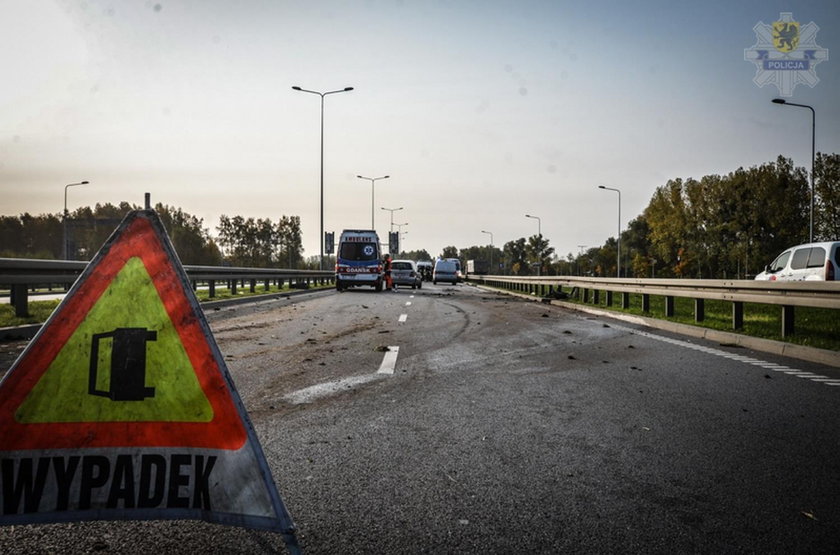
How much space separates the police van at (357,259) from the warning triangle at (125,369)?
2742 centimetres

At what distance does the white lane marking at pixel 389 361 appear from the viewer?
660 centimetres

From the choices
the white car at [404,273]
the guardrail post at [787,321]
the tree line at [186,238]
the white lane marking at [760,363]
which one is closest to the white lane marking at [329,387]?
the white lane marking at [760,363]

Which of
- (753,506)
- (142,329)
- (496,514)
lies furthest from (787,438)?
(142,329)

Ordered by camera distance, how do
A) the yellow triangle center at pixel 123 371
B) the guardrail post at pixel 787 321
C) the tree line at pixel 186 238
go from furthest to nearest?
1. the tree line at pixel 186 238
2. the guardrail post at pixel 787 321
3. the yellow triangle center at pixel 123 371

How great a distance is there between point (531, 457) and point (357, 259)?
26.8m

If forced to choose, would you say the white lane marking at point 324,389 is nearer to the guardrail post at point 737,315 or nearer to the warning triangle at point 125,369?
the warning triangle at point 125,369

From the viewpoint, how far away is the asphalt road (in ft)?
8.20

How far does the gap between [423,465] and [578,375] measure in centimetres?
345

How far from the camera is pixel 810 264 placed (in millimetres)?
16312

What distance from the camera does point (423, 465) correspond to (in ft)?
11.3

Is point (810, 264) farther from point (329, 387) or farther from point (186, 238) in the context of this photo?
point (186, 238)

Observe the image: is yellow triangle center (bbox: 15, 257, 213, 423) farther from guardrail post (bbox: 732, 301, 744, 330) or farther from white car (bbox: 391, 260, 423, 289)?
white car (bbox: 391, 260, 423, 289)

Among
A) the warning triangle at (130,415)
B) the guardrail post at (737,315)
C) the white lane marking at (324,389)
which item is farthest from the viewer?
the guardrail post at (737,315)

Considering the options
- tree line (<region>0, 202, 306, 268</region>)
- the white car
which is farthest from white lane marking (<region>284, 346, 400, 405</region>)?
tree line (<region>0, 202, 306, 268</region>)
